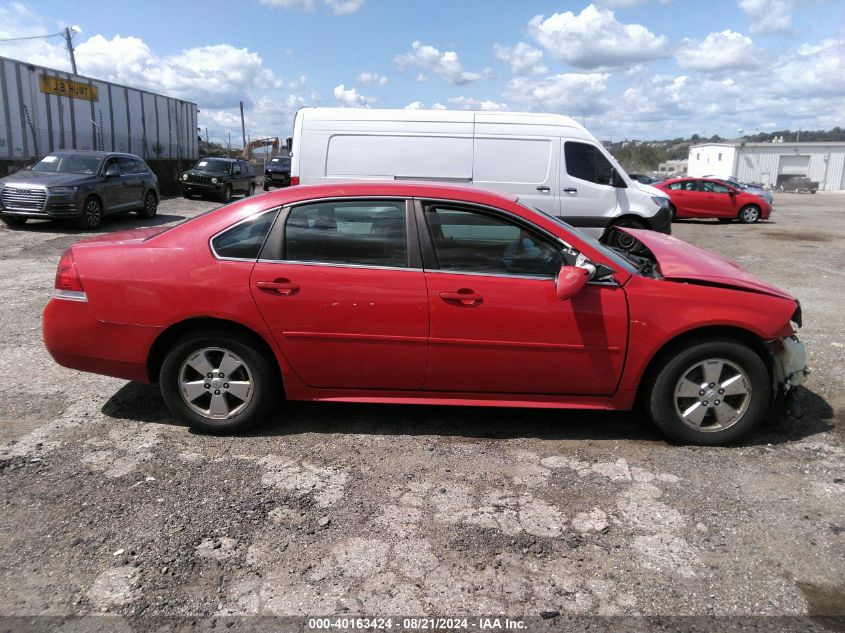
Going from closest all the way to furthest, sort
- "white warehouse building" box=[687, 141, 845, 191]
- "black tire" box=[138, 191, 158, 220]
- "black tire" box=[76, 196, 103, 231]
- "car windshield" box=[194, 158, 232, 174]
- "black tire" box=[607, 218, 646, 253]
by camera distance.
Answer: "black tire" box=[607, 218, 646, 253], "black tire" box=[76, 196, 103, 231], "black tire" box=[138, 191, 158, 220], "car windshield" box=[194, 158, 232, 174], "white warehouse building" box=[687, 141, 845, 191]

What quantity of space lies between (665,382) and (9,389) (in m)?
4.62

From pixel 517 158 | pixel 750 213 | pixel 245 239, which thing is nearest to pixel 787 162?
pixel 750 213

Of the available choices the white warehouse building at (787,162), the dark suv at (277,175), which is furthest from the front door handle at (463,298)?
the white warehouse building at (787,162)

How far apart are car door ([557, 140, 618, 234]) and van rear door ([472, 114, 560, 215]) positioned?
7.4 inches

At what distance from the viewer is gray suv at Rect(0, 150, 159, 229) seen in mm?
13133

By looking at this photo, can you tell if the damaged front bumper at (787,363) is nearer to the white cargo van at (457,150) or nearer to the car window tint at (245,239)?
the car window tint at (245,239)

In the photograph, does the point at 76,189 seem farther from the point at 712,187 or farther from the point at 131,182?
the point at 712,187

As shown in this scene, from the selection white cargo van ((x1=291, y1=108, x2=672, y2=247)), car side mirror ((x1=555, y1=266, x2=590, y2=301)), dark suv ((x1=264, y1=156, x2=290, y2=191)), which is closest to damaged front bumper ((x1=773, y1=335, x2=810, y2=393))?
car side mirror ((x1=555, y1=266, x2=590, y2=301))

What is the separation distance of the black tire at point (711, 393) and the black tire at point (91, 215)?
13264 millimetres

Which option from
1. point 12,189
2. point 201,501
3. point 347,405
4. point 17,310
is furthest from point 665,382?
point 12,189

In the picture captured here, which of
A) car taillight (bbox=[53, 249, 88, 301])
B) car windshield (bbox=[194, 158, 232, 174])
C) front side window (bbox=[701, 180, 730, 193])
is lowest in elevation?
car taillight (bbox=[53, 249, 88, 301])

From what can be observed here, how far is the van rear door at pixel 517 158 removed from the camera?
9.41 metres

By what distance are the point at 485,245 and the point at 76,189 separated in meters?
12.4

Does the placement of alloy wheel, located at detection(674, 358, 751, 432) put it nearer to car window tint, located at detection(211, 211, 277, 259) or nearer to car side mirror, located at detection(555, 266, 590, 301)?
car side mirror, located at detection(555, 266, 590, 301)
